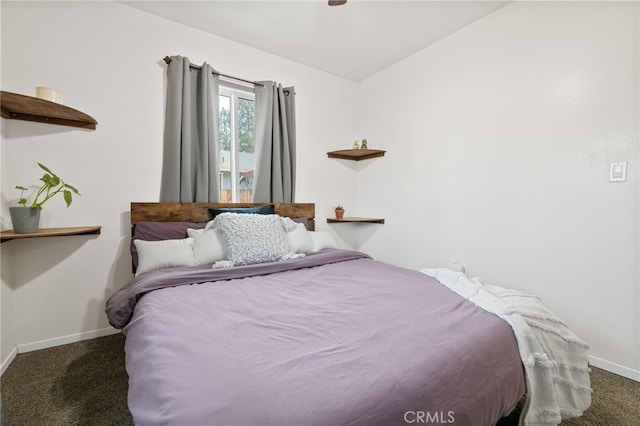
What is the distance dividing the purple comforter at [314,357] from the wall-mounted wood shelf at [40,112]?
131 cm

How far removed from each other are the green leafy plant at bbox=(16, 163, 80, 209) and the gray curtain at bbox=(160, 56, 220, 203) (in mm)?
616

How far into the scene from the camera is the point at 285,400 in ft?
2.22

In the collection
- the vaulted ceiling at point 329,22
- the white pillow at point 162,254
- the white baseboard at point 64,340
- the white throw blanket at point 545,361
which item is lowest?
the white baseboard at point 64,340

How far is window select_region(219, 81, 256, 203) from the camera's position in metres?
2.84

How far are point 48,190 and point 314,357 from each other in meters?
2.26

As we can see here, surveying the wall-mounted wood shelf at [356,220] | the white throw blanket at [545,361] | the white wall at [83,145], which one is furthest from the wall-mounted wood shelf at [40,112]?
the white throw blanket at [545,361]

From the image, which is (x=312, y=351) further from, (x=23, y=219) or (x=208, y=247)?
(x=23, y=219)

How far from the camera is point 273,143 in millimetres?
2926

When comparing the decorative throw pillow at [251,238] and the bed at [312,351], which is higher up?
the decorative throw pillow at [251,238]

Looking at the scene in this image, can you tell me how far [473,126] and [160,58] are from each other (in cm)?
276

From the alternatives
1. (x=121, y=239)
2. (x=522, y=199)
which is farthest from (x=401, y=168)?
(x=121, y=239)

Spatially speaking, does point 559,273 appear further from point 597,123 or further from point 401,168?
point 401,168

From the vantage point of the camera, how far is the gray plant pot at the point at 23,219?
173 centimetres

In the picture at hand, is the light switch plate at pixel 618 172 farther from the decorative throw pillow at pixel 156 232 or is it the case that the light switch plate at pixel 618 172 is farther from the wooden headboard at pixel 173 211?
the decorative throw pillow at pixel 156 232
